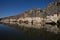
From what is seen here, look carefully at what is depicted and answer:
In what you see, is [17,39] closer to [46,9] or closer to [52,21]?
[52,21]

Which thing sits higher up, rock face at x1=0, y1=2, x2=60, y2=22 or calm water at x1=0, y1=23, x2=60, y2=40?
rock face at x1=0, y1=2, x2=60, y2=22

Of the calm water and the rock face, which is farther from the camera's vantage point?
the rock face

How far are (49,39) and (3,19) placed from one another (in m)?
158

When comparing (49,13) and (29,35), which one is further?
(49,13)

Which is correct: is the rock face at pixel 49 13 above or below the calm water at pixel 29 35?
above

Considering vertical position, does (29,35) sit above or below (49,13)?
below

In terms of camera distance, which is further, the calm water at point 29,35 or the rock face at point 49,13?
the rock face at point 49,13

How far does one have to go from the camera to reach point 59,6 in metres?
96.9

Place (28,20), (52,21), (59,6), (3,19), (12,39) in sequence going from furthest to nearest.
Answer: (3,19) < (28,20) < (59,6) < (52,21) < (12,39)

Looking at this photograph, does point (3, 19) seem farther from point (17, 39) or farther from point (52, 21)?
point (17, 39)

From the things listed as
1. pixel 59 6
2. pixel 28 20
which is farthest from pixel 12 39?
pixel 28 20

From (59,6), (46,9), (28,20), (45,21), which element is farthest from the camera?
(46,9)

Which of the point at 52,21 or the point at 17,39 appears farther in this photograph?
the point at 52,21

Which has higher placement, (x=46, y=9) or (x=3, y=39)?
(x=46, y=9)
